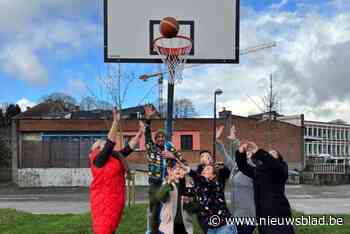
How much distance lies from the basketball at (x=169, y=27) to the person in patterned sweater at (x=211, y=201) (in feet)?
8.79

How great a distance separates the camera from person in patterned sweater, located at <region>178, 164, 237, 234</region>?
7.13 meters

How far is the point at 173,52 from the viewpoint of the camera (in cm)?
927

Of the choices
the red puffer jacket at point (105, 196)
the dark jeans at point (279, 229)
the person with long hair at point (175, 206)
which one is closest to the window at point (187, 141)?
the person with long hair at point (175, 206)

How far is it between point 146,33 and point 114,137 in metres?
2.85

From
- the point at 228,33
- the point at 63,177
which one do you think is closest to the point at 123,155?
the point at 228,33

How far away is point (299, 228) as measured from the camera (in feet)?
35.4

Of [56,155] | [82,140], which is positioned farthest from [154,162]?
[56,155]

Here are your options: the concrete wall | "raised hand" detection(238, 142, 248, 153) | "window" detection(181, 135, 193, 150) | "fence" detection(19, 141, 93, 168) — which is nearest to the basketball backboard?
"raised hand" detection(238, 142, 248, 153)

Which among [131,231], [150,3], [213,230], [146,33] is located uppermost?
[150,3]

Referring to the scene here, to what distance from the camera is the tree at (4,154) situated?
4430cm

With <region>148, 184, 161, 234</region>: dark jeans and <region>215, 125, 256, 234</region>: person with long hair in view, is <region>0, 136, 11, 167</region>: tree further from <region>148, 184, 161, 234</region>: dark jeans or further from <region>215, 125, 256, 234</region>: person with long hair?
<region>215, 125, 256, 234</region>: person with long hair

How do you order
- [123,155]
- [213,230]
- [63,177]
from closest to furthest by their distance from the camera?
[213,230] → [123,155] → [63,177]

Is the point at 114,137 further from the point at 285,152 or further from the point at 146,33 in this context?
the point at 285,152

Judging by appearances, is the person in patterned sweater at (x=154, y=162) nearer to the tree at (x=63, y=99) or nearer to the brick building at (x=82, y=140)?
the brick building at (x=82, y=140)
